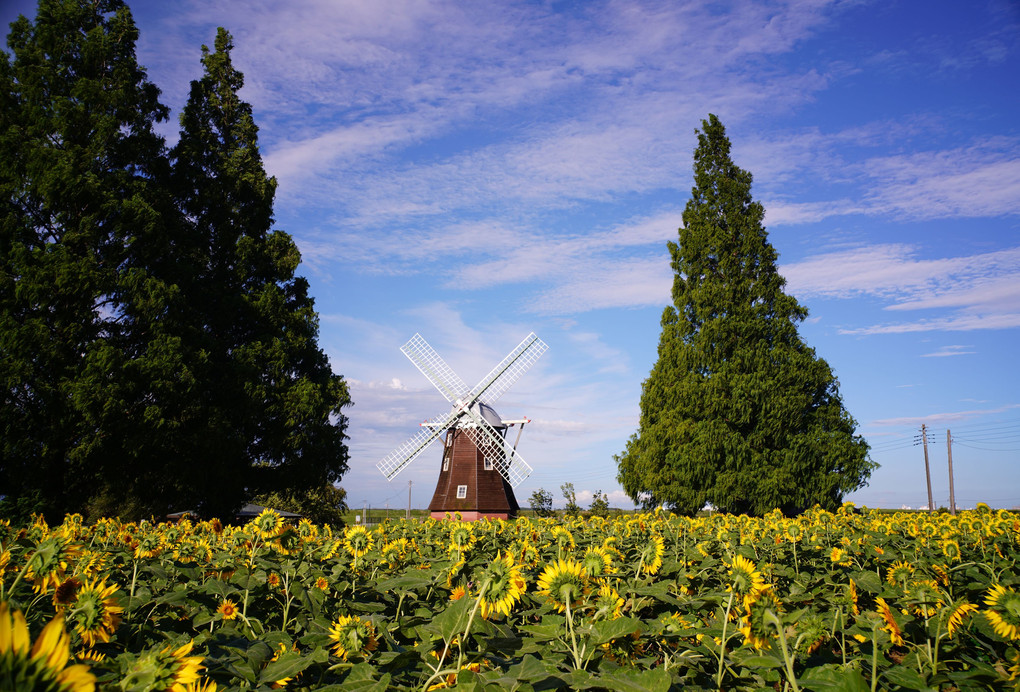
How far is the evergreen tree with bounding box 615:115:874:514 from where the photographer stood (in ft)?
67.2

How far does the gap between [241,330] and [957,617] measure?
19295 millimetres

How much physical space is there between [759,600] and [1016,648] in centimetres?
94

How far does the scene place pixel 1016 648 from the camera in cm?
201

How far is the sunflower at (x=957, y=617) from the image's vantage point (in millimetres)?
2078

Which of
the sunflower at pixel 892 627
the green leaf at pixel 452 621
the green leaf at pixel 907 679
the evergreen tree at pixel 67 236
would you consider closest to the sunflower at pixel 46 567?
the green leaf at pixel 452 621

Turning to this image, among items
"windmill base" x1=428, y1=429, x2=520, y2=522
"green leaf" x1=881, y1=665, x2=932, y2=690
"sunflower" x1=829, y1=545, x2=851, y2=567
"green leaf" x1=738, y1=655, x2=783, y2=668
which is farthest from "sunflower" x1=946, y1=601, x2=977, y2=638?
"windmill base" x1=428, y1=429, x2=520, y2=522

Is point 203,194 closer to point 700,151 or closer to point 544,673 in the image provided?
point 700,151

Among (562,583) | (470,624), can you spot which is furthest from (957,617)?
(470,624)

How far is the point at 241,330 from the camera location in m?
18.8

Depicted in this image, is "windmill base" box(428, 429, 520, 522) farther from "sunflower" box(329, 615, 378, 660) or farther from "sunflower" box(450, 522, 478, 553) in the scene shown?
"sunflower" box(329, 615, 378, 660)

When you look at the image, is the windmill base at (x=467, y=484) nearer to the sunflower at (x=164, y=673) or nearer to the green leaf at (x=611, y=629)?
the green leaf at (x=611, y=629)

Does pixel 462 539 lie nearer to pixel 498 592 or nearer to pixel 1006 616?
pixel 498 592

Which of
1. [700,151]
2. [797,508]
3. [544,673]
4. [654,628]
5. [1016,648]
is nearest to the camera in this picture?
[544,673]

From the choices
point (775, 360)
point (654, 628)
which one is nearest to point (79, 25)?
point (654, 628)
